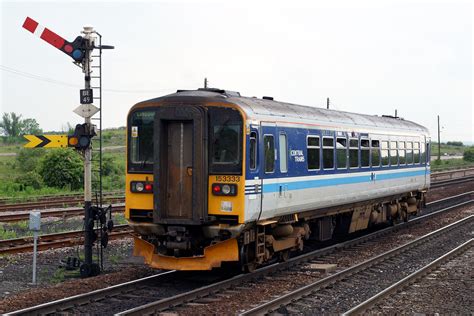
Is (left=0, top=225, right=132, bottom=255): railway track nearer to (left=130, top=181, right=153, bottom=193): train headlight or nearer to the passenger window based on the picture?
(left=130, top=181, right=153, bottom=193): train headlight

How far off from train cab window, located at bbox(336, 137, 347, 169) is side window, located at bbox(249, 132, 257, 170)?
4.41 m

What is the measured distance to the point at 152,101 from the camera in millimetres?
12008

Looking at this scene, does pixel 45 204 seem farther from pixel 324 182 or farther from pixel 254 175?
pixel 254 175

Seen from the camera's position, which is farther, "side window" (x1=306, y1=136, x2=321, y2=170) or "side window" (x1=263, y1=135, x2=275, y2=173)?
"side window" (x1=306, y1=136, x2=321, y2=170)

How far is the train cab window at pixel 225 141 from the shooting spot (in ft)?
37.5

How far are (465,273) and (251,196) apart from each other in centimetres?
483

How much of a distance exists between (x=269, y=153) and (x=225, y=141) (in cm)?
116

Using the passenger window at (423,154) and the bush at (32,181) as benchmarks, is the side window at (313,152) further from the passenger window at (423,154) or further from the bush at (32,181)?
the bush at (32,181)

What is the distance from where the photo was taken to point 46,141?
1218 cm

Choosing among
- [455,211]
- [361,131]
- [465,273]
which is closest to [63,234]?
[361,131]

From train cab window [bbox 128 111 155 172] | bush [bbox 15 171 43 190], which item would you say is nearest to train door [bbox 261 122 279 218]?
train cab window [bbox 128 111 155 172]

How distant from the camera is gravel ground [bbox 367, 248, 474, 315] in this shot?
1013 centimetres

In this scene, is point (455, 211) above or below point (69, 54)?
below

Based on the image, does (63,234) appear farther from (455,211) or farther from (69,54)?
(455,211)
